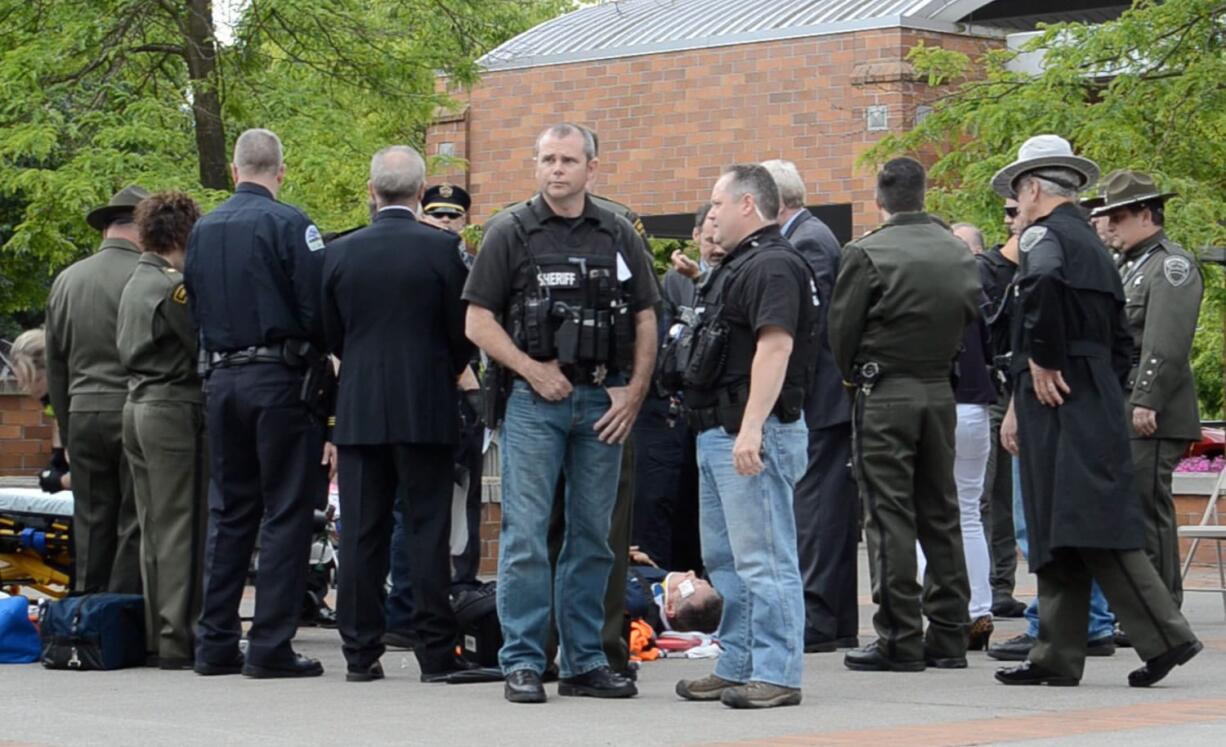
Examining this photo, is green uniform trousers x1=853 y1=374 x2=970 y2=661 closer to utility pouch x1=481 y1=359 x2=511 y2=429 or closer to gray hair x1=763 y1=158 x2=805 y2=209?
gray hair x1=763 y1=158 x2=805 y2=209

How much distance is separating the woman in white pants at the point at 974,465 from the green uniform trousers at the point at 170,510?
11.4 feet

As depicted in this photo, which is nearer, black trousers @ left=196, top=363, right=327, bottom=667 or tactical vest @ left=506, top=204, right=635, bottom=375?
tactical vest @ left=506, top=204, right=635, bottom=375

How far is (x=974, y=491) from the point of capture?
35.0 feet

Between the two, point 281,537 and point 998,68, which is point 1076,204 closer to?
point 281,537

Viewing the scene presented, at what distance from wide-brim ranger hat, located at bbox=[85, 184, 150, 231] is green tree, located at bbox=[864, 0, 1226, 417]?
872 cm

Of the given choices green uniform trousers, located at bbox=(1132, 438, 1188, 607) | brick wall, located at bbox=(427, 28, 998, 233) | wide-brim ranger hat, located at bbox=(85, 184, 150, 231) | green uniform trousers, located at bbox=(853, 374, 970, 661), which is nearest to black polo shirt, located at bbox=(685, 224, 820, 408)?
green uniform trousers, located at bbox=(853, 374, 970, 661)

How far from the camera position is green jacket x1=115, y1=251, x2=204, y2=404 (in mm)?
9586

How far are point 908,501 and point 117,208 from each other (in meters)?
3.81

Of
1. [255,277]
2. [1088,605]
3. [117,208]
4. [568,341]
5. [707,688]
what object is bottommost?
[707,688]

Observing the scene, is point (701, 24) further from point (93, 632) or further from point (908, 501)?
point (93, 632)

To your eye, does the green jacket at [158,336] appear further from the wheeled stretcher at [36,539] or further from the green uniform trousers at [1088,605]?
the green uniform trousers at [1088,605]

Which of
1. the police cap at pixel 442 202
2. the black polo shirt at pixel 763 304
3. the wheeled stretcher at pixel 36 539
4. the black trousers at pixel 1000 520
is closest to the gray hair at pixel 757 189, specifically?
the black polo shirt at pixel 763 304

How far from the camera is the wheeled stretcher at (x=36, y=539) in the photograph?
35.9 ft

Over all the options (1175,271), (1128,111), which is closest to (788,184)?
(1175,271)
